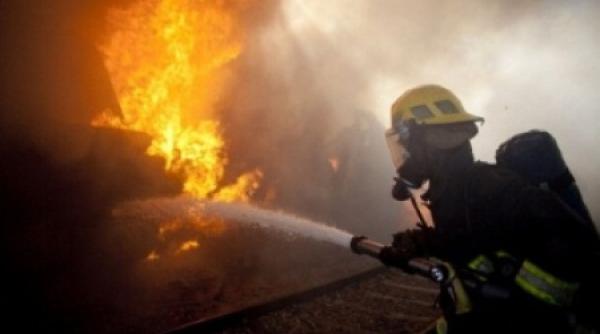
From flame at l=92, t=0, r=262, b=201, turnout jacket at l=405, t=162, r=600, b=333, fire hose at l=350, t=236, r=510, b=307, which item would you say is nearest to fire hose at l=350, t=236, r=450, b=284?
fire hose at l=350, t=236, r=510, b=307

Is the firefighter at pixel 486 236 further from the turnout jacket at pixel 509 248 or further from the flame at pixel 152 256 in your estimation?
the flame at pixel 152 256

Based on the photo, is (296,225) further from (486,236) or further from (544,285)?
(544,285)

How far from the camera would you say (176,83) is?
1594 centimetres

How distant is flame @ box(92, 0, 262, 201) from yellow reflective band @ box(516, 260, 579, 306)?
11878mm

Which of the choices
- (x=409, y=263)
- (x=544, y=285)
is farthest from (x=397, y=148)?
(x=544, y=285)

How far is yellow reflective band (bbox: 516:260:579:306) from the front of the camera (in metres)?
2.12

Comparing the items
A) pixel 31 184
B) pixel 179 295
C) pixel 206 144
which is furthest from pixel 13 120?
pixel 206 144

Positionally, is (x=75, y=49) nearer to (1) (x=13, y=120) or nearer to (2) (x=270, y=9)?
(1) (x=13, y=120)

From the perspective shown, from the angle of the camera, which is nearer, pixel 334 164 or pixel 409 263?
pixel 409 263

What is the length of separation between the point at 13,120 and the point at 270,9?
48.3ft

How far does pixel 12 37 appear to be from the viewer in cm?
1098

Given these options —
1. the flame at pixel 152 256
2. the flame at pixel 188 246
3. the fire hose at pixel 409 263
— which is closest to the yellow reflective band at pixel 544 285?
the fire hose at pixel 409 263

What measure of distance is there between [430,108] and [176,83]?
562 inches

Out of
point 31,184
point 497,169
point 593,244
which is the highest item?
point 31,184
